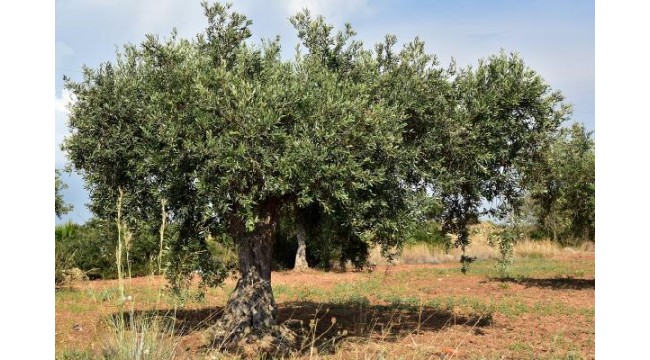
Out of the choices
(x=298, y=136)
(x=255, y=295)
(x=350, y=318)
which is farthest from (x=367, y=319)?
(x=298, y=136)

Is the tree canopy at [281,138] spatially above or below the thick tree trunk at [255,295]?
above

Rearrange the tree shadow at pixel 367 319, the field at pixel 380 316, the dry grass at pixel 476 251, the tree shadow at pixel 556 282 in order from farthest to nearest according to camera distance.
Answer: the dry grass at pixel 476 251
the tree shadow at pixel 556 282
the tree shadow at pixel 367 319
the field at pixel 380 316

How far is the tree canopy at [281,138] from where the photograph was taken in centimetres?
1173

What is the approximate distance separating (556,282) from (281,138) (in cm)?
2158

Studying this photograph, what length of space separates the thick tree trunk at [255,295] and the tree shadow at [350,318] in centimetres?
154

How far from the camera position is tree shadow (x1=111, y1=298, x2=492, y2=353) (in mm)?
17103

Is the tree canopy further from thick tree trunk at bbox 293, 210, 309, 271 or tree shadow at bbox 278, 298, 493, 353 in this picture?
thick tree trunk at bbox 293, 210, 309, 271

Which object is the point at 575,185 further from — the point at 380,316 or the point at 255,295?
the point at 255,295

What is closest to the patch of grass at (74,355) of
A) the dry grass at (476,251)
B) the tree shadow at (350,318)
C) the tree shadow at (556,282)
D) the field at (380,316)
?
the field at (380,316)

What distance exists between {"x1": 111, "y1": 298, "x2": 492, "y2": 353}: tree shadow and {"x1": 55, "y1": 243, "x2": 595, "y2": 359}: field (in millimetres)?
39

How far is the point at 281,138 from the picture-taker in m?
11.7

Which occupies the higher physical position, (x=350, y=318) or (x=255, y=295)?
(x=255, y=295)

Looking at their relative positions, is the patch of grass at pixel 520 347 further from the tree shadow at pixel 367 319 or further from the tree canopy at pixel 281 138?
the tree canopy at pixel 281 138
